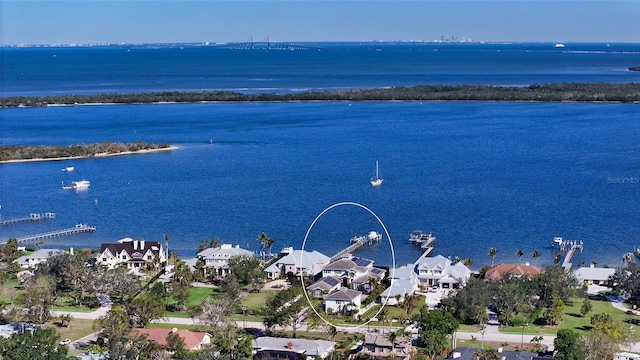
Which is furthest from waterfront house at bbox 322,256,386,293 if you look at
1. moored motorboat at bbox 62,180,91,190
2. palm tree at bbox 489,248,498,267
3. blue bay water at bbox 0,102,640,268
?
moored motorboat at bbox 62,180,91,190

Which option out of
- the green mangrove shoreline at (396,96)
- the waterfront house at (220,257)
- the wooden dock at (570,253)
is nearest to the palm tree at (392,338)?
the waterfront house at (220,257)

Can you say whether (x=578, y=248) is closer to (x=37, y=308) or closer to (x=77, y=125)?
(x=37, y=308)

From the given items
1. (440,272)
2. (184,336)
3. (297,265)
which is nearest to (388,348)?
(184,336)

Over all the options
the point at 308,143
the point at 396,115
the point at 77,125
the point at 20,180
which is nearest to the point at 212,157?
the point at 308,143

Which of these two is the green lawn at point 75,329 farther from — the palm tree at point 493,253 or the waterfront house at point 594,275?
the waterfront house at point 594,275

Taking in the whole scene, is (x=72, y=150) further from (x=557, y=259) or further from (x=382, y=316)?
(x=382, y=316)

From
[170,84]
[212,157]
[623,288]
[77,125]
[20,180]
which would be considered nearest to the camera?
[623,288]
